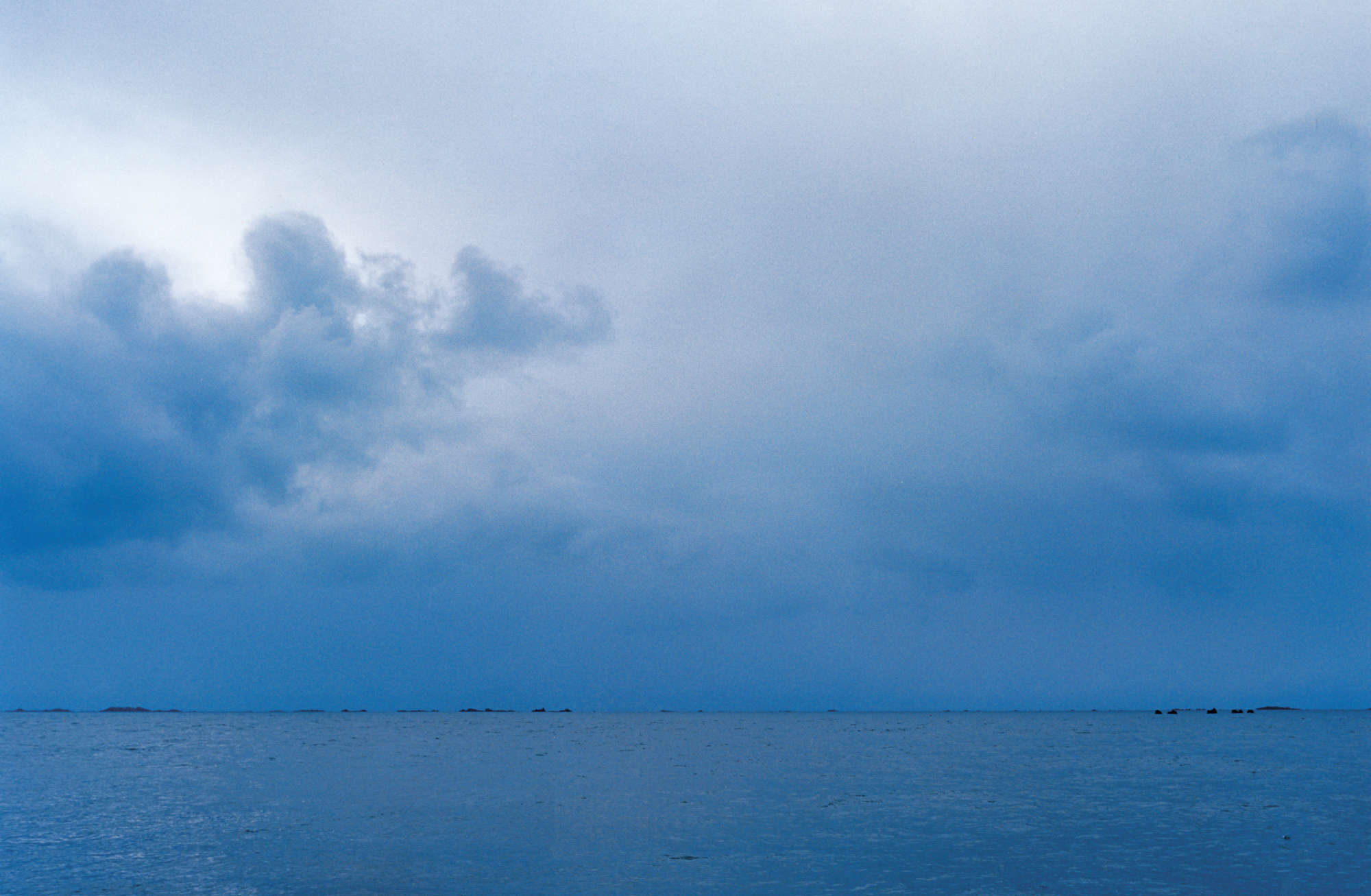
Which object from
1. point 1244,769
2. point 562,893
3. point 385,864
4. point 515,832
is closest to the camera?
point 562,893

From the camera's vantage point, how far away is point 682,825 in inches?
1729

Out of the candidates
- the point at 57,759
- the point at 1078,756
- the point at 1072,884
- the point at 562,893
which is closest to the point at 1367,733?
the point at 1078,756

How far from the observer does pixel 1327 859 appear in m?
35.3

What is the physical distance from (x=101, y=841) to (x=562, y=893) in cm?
2382

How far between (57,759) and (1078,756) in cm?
10629

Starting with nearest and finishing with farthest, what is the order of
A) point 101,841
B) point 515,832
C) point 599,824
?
point 101,841, point 515,832, point 599,824

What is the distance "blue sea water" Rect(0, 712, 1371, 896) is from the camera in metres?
31.9

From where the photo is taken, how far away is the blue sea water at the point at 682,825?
105 feet

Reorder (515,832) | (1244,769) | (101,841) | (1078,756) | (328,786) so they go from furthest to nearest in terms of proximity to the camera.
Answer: (1078,756) < (1244,769) < (328,786) < (515,832) < (101,841)

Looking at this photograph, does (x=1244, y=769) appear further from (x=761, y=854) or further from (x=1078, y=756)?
(x=761, y=854)

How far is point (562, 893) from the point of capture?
29953 millimetres

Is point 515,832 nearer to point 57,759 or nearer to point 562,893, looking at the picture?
point 562,893

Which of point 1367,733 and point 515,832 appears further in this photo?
point 1367,733

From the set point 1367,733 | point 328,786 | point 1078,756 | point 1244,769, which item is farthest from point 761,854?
point 1367,733
